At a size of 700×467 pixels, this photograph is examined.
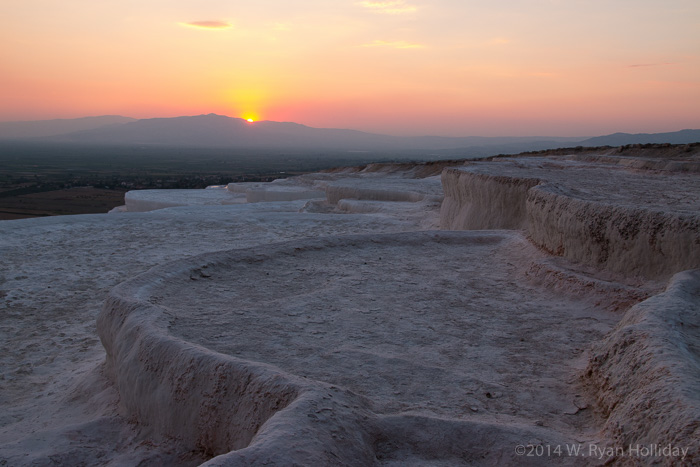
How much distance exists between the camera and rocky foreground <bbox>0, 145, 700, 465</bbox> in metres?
1.98

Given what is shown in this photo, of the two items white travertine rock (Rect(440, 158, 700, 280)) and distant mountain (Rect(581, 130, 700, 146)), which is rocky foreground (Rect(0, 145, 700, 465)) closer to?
white travertine rock (Rect(440, 158, 700, 280))

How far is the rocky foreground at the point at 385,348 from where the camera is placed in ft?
6.51

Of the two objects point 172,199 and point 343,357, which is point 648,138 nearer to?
point 172,199

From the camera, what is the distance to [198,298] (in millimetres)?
3680

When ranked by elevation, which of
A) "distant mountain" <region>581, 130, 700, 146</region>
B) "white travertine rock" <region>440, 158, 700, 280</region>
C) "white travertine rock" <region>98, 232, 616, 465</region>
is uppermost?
"distant mountain" <region>581, 130, 700, 146</region>

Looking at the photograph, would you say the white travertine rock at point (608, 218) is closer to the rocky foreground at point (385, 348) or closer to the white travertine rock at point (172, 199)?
the rocky foreground at point (385, 348)

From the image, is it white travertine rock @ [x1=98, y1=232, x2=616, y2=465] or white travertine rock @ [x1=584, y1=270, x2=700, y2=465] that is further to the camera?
white travertine rock @ [x1=98, y1=232, x2=616, y2=465]

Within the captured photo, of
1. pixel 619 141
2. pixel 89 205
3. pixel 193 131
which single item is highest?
pixel 193 131

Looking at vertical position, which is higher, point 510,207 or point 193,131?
point 193,131

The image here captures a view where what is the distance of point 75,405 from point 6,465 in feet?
2.20

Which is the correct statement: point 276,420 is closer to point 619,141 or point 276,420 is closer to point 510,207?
point 510,207

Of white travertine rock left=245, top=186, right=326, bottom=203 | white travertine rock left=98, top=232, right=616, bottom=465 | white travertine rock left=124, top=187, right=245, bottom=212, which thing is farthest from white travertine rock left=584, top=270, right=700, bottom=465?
white travertine rock left=124, top=187, right=245, bottom=212

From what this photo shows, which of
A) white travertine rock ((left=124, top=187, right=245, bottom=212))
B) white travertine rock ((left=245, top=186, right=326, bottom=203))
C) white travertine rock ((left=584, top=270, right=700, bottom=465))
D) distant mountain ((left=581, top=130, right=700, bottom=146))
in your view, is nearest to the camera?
white travertine rock ((left=584, top=270, right=700, bottom=465))

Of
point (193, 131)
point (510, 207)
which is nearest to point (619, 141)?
point (510, 207)
